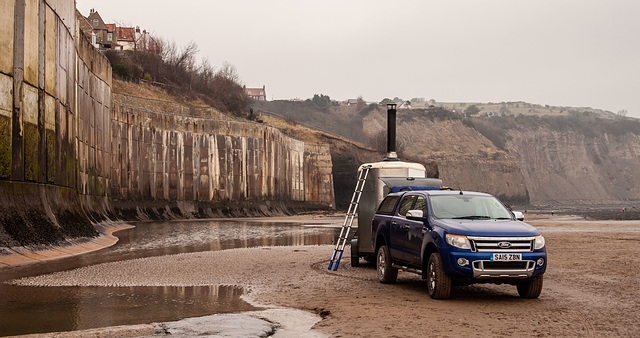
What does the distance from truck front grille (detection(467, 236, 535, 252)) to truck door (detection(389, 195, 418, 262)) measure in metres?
2.16

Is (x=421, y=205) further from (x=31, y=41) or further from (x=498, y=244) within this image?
(x=31, y=41)

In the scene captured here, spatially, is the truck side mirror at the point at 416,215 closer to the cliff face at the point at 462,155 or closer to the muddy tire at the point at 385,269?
the muddy tire at the point at 385,269

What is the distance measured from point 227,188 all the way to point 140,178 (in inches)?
479

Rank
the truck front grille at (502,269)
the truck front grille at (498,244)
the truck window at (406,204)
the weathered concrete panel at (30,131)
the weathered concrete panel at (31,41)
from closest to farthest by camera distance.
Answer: the truck front grille at (502,269)
the truck front grille at (498,244)
the truck window at (406,204)
the weathered concrete panel at (30,131)
the weathered concrete panel at (31,41)

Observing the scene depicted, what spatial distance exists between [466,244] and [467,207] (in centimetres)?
173

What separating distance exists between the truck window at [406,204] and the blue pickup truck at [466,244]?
0.13 ft

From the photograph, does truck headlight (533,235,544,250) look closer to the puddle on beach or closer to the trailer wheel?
the puddle on beach

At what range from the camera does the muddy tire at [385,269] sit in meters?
15.0

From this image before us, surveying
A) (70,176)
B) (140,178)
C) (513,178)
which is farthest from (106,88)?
(513,178)

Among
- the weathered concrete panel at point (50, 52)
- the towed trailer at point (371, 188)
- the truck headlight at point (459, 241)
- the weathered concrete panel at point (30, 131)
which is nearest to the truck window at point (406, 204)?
the truck headlight at point (459, 241)

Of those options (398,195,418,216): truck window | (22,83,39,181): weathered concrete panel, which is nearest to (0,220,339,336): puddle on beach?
(398,195,418,216): truck window

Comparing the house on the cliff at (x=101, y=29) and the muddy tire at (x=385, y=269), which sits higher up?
the house on the cliff at (x=101, y=29)

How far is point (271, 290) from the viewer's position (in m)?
14.0

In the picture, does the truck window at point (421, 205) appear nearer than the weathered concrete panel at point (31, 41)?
Yes
